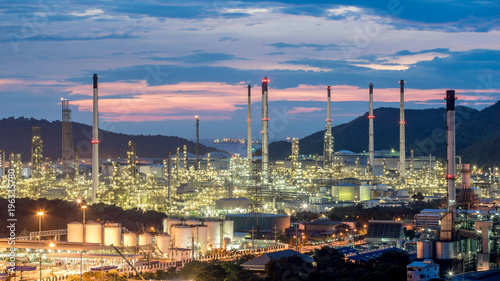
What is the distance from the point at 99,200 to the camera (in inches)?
2003

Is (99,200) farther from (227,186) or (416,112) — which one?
(416,112)

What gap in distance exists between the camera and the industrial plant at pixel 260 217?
31688 mm

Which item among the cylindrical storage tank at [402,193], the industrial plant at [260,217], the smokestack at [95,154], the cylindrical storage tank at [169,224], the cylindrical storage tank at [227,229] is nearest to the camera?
the industrial plant at [260,217]

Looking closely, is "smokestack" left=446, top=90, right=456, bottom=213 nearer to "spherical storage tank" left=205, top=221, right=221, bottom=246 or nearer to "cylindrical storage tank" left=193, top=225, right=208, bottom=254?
"spherical storage tank" left=205, top=221, right=221, bottom=246

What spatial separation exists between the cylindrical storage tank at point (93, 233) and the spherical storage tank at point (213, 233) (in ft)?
15.9

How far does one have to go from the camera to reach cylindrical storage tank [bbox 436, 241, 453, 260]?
31062mm

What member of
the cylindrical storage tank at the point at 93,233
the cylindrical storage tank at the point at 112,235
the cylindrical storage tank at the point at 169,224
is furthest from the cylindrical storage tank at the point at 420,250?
the cylindrical storage tank at the point at 93,233

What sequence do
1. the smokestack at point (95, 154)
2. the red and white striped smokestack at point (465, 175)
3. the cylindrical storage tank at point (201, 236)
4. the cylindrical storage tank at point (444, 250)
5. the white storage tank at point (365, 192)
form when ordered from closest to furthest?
the cylindrical storage tank at point (444, 250) < the cylindrical storage tank at point (201, 236) < the red and white striped smokestack at point (465, 175) < the smokestack at point (95, 154) < the white storage tank at point (365, 192)

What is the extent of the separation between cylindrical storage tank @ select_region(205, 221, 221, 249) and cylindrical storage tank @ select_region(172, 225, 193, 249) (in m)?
1.55

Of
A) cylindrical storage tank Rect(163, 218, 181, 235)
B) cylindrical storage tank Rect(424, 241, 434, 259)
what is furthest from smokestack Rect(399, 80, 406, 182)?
cylindrical storage tank Rect(424, 241, 434, 259)

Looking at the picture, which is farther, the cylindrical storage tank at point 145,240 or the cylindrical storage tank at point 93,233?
the cylindrical storage tank at point 93,233

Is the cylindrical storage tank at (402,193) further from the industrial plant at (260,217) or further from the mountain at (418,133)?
the mountain at (418,133)

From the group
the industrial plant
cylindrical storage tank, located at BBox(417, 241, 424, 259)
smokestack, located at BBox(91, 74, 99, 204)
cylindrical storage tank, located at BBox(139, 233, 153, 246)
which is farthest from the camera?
smokestack, located at BBox(91, 74, 99, 204)

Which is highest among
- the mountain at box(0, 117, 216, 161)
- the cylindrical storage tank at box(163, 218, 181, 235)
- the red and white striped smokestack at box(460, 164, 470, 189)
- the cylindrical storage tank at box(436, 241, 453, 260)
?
the mountain at box(0, 117, 216, 161)
